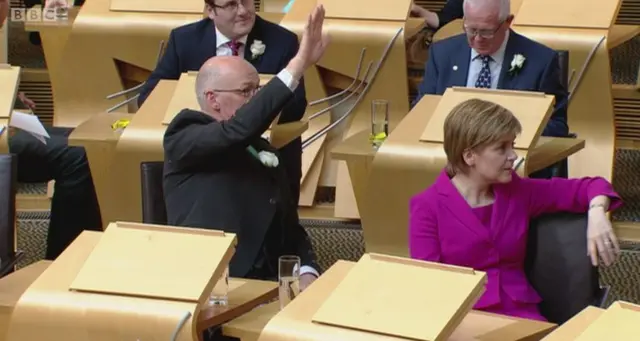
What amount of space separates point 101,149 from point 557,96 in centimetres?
156

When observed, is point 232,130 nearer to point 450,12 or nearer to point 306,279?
point 306,279

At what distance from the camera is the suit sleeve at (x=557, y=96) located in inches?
175

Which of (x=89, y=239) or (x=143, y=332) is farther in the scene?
(x=89, y=239)

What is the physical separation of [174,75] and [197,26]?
20 centimetres

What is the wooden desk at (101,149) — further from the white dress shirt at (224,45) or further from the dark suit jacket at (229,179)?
the dark suit jacket at (229,179)

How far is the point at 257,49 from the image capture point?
4754mm

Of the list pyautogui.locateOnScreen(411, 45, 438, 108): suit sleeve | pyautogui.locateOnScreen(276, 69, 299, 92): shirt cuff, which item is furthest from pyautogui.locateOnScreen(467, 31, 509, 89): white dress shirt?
pyautogui.locateOnScreen(276, 69, 299, 92): shirt cuff

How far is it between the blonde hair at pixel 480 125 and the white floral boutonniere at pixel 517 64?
137 cm

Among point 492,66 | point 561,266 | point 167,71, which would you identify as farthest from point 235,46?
point 561,266

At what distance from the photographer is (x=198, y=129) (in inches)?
140

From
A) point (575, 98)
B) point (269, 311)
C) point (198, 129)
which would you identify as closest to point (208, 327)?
point (269, 311)

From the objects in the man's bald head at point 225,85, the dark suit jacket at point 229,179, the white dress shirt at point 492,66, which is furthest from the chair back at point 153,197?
the white dress shirt at point 492,66

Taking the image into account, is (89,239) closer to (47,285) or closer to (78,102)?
(47,285)

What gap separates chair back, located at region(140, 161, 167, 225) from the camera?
3748 millimetres
